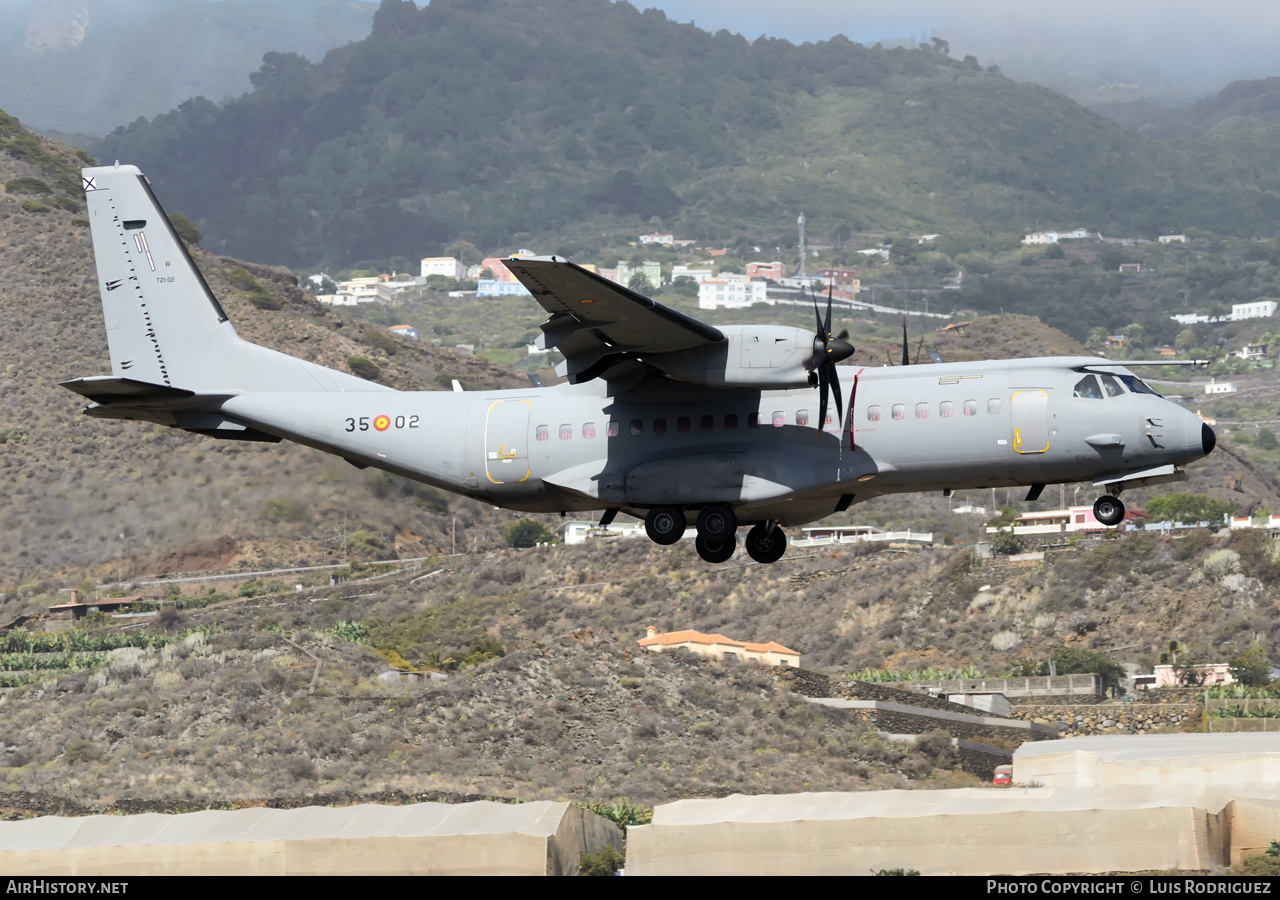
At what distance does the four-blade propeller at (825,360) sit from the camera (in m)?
27.0

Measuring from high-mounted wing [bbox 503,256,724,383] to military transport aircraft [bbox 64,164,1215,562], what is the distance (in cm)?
5

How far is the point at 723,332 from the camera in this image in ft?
89.1

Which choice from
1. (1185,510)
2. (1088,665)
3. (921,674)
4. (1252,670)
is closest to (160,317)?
(921,674)

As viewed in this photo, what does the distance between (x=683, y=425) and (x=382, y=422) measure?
22.4 ft

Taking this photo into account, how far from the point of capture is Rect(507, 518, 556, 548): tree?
113312 mm

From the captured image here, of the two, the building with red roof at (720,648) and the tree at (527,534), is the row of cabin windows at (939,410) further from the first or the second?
the tree at (527,534)

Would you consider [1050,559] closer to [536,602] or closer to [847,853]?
[536,602]

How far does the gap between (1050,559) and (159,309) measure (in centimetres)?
6418

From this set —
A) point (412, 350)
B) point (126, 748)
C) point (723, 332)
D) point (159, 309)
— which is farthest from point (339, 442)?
point (412, 350)

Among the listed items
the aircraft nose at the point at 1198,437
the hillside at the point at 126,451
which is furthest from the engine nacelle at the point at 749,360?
the hillside at the point at 126,451

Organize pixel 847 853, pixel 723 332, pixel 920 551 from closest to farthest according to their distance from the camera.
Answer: pixel 723 332 → pixel 847 853 → pixel 920 551

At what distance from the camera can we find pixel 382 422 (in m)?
31.5

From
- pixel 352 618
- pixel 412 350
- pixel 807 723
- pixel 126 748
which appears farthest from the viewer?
pixel 412 350

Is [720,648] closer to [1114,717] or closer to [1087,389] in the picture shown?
[1114,717]
